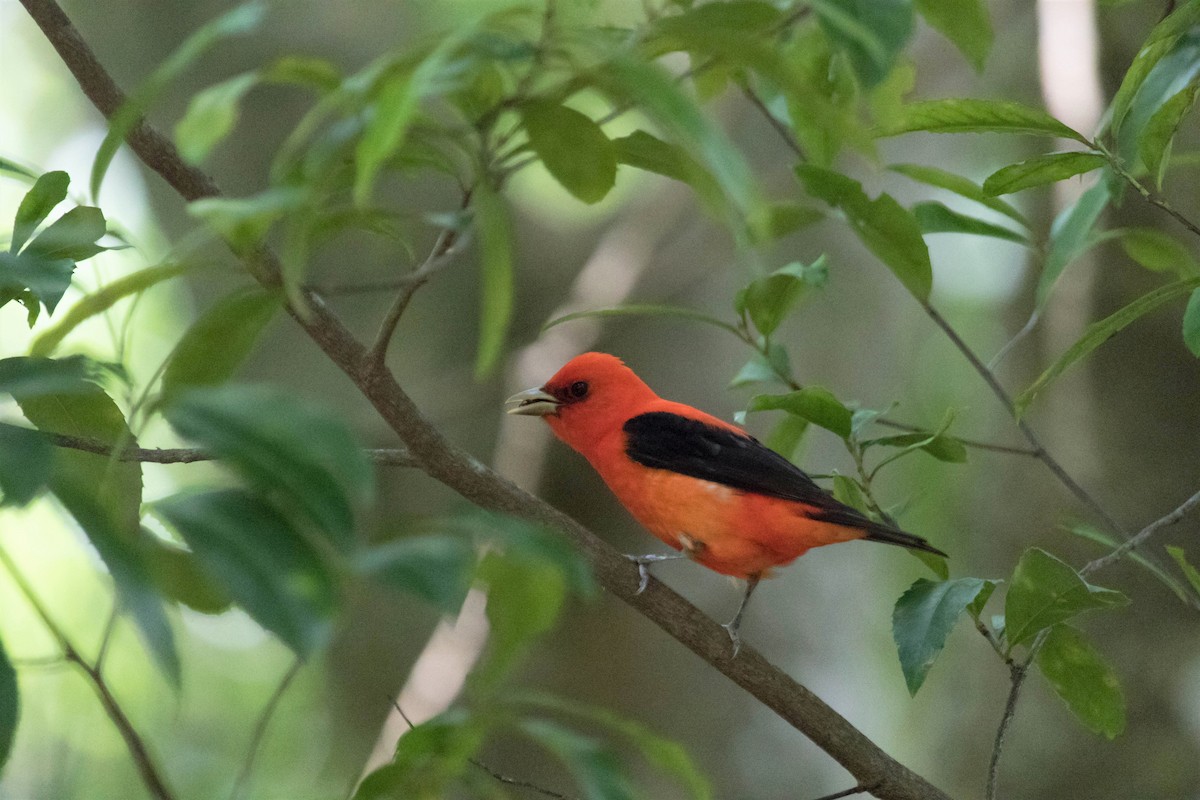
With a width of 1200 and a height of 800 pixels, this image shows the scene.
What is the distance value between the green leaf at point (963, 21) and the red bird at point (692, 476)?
2.00 metres

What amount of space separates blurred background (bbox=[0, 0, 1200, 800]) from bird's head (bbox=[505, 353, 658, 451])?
0.42 meters

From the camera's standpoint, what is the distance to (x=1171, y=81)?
5.86ft

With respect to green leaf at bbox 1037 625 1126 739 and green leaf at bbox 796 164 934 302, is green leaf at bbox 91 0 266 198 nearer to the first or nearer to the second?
green leaf at bbox 796 164 934 302

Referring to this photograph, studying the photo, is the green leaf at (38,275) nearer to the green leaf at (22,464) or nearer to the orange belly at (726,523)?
the green leaf at (22,464)

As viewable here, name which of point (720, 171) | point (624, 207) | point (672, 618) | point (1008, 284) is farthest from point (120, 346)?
point (624, 207)

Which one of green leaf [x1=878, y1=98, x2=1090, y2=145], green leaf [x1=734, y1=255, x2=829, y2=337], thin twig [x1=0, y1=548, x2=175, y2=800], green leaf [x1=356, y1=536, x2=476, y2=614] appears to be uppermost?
green leaf [x1=356, y1=536, x2=476, y2=614]

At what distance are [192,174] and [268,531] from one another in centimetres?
115

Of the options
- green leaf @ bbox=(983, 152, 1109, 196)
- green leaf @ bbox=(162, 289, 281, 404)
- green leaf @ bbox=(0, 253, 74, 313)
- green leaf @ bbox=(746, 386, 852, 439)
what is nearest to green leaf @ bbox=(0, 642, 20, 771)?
green leaf @ bbox=(162, 289, 281, 404)

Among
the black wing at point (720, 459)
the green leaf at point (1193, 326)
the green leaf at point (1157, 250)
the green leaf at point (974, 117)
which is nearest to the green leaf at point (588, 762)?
the green leaf at point (974, 117)

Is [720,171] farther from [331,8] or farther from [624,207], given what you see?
[331,8]

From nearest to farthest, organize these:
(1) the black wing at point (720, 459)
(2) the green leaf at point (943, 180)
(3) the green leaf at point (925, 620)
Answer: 1. (3) the green leaf at point (925, 620)
2. (2) the green leaf at point (943, 180)
3. (1) the black wing at point (720, 459)

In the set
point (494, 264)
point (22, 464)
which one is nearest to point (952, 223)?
point (494, 264)

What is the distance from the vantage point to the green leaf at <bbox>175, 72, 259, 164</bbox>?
86cm

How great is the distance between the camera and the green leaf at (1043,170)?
1.96 meters
